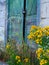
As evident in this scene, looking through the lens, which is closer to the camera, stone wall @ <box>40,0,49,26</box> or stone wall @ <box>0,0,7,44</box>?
stone wall @ <box>40,0,49,26</box>

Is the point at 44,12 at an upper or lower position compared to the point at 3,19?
upper

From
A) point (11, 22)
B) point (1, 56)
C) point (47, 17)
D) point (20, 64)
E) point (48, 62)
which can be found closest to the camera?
point (48, 62)

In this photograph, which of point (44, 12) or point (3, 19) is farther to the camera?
point (3, 19)

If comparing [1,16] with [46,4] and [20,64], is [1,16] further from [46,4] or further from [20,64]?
[20,64]

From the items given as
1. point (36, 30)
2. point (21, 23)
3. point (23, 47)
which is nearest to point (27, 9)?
point (21, 23)

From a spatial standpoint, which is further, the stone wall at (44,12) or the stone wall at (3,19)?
the stone wall at (3,19)

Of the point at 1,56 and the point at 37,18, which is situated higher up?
the point at 37,18

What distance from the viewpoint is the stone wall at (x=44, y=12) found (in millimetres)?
7112

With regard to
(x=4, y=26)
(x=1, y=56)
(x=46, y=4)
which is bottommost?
(x=1, y=56)

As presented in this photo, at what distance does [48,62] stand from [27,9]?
304 cm

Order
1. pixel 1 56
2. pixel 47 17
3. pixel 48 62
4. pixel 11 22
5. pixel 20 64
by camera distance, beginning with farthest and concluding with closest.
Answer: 1. pixel 11 22
2. pixel 1 56
3. pixel 47 17
4. pixel 20 64
5. pixel 48 62

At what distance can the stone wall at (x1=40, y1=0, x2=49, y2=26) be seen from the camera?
23.3 ft

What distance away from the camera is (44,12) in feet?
23.6

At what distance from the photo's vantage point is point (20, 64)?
6.25 metres
